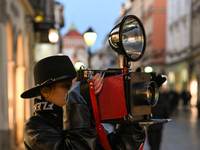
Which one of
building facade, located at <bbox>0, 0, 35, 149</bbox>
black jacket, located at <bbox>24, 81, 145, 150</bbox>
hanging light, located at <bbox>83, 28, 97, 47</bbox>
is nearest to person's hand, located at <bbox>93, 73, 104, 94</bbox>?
black jacket, located at <bbox>24, 81, 145, 150</bbox>

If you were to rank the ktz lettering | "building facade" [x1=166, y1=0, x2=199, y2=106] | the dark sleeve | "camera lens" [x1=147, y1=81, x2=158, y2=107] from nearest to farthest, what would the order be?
"camera lens" [x1=147, y1=81, x2=158, y2=107]
the dark sleeve
the ktz lettering
"building facade" [x1=166, y1=0, x2=199, y2=106]

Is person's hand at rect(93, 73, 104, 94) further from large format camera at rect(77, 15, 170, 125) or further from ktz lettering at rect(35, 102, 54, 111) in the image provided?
ktz lettering at rect(35, 102, 54, 111)

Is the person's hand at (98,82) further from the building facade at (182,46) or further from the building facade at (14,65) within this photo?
the building facade at (182,46)

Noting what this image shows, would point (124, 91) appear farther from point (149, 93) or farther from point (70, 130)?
point (70, 130)

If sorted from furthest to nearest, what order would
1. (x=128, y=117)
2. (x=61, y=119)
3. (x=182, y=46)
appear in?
(x=182, y=46) < (x=61, y=119) < (x=128, y=117)

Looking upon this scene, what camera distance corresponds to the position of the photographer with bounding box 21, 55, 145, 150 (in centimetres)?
188

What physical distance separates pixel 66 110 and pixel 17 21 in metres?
9.07

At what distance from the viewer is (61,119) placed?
7.11 feet

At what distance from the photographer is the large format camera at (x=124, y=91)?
1873 mm

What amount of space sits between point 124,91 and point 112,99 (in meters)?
0.09

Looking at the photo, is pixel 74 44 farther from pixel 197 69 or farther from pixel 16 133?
pixel 16 133

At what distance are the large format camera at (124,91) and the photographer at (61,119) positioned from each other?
7 cm

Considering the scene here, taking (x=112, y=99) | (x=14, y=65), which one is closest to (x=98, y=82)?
(x=112, y=99)

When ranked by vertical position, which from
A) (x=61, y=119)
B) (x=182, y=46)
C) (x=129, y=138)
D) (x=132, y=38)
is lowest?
(x=129, y=138)
